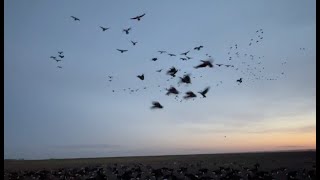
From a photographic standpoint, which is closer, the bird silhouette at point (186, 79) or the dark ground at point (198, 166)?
the bird silhouette at point (186, 79)

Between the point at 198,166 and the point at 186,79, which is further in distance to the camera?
the point at 198,166

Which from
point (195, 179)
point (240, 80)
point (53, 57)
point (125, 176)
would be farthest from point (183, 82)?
point (125, 176)

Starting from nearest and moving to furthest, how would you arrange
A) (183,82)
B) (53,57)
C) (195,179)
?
(183,82), (53,57), (195,179)

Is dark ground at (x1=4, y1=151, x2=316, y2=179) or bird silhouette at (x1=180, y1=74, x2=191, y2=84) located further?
dark ground at (x1=4, y1=151, x2=316, y2=179)

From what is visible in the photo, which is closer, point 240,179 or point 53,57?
point 53,57

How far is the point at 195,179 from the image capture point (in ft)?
104

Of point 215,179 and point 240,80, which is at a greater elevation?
point 240,80

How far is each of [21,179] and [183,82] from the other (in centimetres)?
2461
